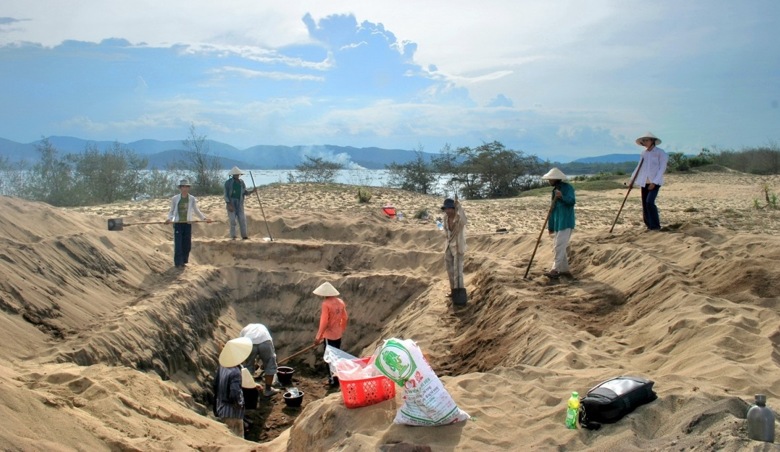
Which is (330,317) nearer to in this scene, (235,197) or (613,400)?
(235,197)

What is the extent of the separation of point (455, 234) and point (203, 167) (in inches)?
732

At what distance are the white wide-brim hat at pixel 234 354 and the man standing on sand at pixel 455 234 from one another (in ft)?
11.3

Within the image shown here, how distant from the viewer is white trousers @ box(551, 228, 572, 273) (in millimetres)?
9125

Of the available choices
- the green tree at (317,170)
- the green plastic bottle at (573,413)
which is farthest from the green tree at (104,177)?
the green plastic bottle at (573,413)

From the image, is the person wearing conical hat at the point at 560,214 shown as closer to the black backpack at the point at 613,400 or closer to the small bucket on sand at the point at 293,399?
the small bucket on sand at the point at 293,399

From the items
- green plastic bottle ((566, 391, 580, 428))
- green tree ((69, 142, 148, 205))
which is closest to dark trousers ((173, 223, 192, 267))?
green plastic bottle ((566, 391, 580, 428))

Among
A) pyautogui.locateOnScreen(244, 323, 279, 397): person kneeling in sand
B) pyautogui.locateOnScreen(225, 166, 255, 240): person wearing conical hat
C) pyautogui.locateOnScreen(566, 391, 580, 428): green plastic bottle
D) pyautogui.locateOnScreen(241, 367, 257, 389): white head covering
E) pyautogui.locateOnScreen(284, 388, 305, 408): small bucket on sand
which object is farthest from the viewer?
pyautogui.locateOnScreen(225, 166, 255, 240): person wearing conical hat

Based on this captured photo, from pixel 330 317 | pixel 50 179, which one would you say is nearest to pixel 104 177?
pixel 50 179

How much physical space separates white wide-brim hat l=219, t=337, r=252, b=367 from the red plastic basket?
2439 millimetres

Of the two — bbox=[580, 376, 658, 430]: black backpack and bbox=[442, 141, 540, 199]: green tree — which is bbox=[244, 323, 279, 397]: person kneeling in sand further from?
bbox=[442, 141, 540, 199]: green tree

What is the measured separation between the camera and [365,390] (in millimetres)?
4906

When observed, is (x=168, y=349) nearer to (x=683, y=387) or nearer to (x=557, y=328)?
(x=557, y=328)

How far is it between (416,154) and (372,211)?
13.3 m

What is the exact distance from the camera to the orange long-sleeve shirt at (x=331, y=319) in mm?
9414
